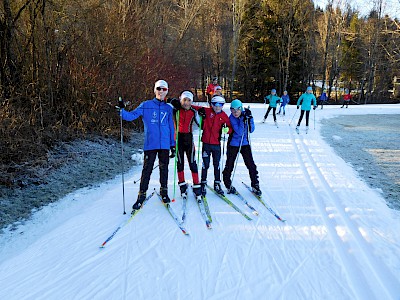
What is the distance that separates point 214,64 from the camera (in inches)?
1416

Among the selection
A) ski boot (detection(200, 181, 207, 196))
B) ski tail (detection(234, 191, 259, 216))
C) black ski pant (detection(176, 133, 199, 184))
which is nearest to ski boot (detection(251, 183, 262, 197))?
ski tail (detection(234, 191, 259, 216))

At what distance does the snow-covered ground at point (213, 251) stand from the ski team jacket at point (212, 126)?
1.00 m

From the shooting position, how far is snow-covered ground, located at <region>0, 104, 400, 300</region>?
308 cm

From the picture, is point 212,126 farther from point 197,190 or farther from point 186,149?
point 197,190

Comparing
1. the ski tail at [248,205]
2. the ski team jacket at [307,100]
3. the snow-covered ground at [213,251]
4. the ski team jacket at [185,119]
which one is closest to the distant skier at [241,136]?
the ski tail at [248,205]

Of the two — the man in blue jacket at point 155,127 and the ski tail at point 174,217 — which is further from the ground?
the man in blue jacket at point 155,127

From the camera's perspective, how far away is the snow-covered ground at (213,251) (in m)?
3.08

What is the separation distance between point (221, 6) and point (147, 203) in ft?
109

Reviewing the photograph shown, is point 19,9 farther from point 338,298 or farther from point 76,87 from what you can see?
point 338,298

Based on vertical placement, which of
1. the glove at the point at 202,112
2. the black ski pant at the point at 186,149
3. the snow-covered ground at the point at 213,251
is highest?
the glove at the point at 202,112

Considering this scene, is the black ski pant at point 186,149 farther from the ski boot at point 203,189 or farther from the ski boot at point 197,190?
the ski boot at point 203,189

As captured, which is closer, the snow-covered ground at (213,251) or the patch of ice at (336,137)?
the snow-covered ground at (213,251)

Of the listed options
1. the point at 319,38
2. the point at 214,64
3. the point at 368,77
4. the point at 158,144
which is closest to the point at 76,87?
the point at 158,144

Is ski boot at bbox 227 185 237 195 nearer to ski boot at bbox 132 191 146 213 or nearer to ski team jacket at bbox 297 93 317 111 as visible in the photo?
ski boot at bbox 132 191 146 213
